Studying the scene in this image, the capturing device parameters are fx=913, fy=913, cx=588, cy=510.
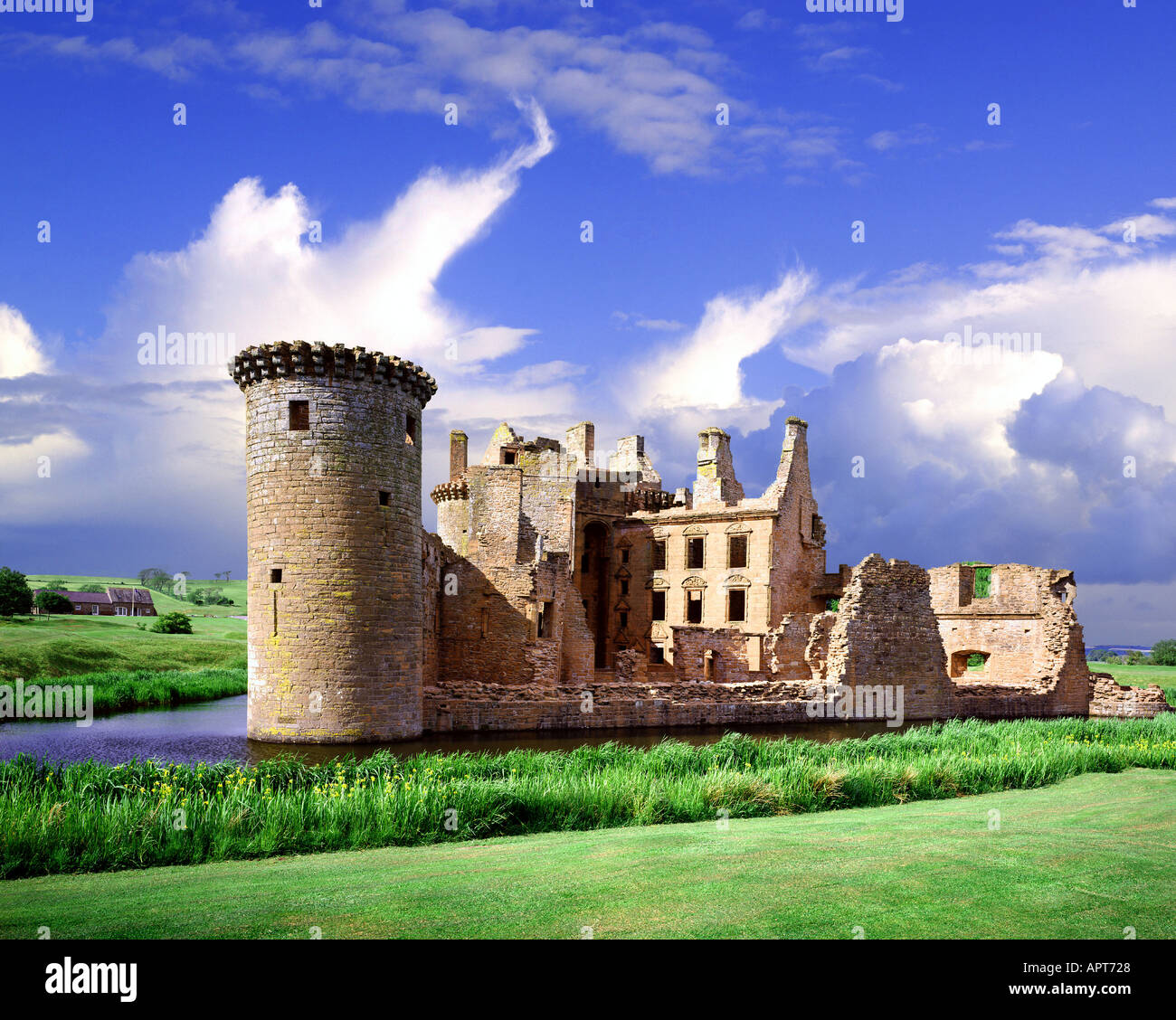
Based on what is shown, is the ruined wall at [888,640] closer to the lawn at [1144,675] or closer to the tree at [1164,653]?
the lawn at [1144,675]

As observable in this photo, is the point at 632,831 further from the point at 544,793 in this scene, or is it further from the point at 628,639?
→ the point at 628,639

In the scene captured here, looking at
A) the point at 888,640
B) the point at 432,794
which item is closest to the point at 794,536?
the point at 888,640

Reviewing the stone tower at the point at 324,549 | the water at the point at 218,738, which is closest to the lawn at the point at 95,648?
the water at the point at 218,738

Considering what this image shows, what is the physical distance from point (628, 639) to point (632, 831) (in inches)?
1708

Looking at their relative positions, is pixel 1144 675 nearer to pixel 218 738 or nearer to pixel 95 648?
pixel 218 738

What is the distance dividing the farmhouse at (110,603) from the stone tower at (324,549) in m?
82.3

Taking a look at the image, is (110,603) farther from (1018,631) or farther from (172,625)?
(1018,631)

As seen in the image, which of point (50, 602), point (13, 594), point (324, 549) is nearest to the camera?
point (324, 549)

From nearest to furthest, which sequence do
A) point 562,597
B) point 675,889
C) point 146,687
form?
point 675,889 < point 146,687 < point 562,597

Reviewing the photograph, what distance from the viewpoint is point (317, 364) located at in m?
24.6

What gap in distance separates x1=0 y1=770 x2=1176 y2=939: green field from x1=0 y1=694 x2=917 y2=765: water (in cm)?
1031

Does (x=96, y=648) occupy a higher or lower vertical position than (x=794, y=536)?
lower

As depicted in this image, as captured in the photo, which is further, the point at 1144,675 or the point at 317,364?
the point at 1144,675

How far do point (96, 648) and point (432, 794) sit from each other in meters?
41.2
